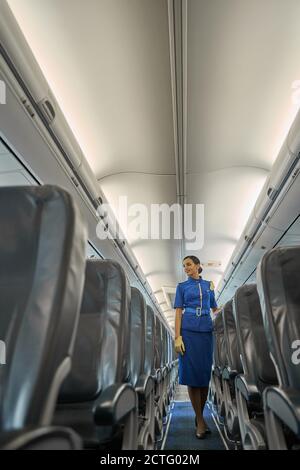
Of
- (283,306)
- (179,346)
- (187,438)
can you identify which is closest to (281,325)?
→ (283,306)

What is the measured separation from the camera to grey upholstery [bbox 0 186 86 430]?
3.09ft

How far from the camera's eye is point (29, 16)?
9.26 feet

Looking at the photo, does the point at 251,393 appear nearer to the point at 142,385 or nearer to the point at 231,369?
the point at 142,385

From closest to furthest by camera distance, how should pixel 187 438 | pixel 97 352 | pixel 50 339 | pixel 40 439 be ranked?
1. pixel 40 439
2. pixel 50 339
3. pixel 97 352
4. pixel 187 438

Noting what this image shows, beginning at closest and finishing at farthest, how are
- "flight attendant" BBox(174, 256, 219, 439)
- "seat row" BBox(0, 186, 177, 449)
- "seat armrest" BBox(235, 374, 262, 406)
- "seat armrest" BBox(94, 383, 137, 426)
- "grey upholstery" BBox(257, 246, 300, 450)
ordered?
"seat row" BBox(0, 186, 177, 449) < "seat armrest" BBox(94, 383, 137, 426) < "grey upholstery" BBox(257, 246, 300, 450) < "seat armrest" BBox(235, 374, 262, 406) < "flight attendant" BBox(174, 256, 219, 439)

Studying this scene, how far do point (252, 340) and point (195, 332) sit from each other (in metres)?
1.35

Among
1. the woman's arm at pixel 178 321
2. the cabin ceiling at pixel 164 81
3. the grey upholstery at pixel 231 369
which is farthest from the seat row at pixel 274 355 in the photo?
the cabin ceiling at pixel 164 81

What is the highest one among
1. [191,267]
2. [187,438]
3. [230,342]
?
[191,267]

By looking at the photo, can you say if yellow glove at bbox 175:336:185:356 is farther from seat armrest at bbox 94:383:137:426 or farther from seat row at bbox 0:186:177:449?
seat armrest at bbox 94:383:137:426

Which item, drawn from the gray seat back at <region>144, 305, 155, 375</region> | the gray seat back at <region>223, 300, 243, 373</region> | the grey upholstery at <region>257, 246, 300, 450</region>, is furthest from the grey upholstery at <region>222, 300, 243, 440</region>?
the grey upholstery at <region>257, 246, 300, 450</region>

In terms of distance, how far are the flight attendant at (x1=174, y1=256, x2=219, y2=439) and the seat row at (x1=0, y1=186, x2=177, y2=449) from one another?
187 centimetres

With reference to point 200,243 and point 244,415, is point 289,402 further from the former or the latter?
point 200,243

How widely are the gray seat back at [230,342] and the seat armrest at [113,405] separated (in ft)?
6.01

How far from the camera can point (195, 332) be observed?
3.62 metres
